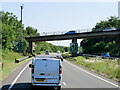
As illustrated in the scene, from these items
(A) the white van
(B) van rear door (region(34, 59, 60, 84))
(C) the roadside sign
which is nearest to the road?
(A) the white van

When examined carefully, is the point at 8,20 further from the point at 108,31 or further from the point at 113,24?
the point at 113,24

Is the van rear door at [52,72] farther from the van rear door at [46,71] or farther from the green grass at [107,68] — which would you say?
the green grass at [107,68]

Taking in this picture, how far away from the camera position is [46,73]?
Result: 43.4 feet

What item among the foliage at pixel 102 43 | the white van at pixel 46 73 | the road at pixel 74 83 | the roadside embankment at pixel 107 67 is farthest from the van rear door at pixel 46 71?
the foliage at pixel 102 43

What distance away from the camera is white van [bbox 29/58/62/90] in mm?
13164

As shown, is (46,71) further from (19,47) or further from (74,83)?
(19,47)

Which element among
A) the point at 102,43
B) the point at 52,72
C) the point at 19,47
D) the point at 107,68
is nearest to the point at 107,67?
the point at 107,68

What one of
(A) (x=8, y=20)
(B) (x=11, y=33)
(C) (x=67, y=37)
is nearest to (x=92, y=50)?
(C) (x=67, y=37)

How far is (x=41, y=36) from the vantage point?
77.9 m

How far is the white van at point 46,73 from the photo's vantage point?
518 inches

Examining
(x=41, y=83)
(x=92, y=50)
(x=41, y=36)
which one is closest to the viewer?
(x=41, y=83)

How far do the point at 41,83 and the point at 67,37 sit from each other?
5792 centimetres

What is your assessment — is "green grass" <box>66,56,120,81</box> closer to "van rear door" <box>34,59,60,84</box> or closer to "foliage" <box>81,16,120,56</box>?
"van rear door" <box>34,59,60,84</box>

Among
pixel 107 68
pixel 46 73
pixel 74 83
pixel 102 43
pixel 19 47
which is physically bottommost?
pixel 74 83
